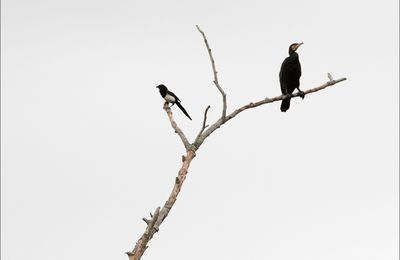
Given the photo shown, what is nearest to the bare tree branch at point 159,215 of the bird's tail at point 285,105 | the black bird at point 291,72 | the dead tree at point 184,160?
the dead tree at point 184,160

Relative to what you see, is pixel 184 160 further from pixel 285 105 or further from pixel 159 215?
pixel 285 105

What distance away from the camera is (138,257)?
524 cm

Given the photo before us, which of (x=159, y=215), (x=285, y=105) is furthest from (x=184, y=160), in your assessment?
(x=285, y=105)

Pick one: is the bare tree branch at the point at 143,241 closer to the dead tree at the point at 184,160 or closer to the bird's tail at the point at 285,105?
the dead tree at the point at 184,160

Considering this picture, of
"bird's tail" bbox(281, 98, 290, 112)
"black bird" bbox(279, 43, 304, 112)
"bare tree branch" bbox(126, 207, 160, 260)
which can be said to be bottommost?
"bare tree branch" bbox(126, 207, 160, 260)

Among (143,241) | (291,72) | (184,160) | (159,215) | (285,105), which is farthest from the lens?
(291,72)

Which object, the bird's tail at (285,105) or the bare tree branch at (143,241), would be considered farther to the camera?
the bird's tail at (285,105)

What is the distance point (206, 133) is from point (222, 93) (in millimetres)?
439

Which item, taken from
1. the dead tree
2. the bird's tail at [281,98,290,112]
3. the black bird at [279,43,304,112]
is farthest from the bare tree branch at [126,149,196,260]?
the black bird at [279,43,304,112]

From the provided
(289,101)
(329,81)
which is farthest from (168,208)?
(289,101)

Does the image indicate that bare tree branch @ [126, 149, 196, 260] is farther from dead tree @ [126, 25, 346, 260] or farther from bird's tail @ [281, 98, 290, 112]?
bird's tail @ [281, 98, 290, 112]

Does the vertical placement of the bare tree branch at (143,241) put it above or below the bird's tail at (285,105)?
below

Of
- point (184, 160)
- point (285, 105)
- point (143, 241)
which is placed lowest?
point (143, 241)

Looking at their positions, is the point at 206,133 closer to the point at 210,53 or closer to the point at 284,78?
the point at 210,53
